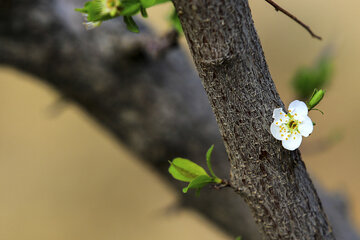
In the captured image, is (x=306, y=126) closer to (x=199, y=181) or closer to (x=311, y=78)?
(x=199, y=181)

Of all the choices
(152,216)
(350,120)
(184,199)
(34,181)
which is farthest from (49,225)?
(350,120)

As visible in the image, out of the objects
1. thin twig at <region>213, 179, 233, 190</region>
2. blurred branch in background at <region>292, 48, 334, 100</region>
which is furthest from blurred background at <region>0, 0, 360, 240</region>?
thin twig at <region>213, 179, 233, 190</region>

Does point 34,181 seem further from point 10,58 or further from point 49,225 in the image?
point 10,58

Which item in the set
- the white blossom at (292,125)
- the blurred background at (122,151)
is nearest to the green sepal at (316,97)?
the white blossom at (292,125)

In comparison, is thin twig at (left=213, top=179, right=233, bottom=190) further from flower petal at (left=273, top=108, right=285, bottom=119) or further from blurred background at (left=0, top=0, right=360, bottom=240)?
blurred background at (left=0, top=0, right=360, bottom=240)

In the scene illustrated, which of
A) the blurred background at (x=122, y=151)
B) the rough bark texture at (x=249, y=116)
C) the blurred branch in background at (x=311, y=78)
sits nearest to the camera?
the rough bark texture at (x=249, y=116)

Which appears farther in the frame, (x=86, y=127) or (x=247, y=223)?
(x=86, y=127)

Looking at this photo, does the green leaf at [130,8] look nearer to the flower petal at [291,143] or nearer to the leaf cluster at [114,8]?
the leaf cluster at [114,8]

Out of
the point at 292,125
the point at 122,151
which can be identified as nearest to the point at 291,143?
the point at 292,125
